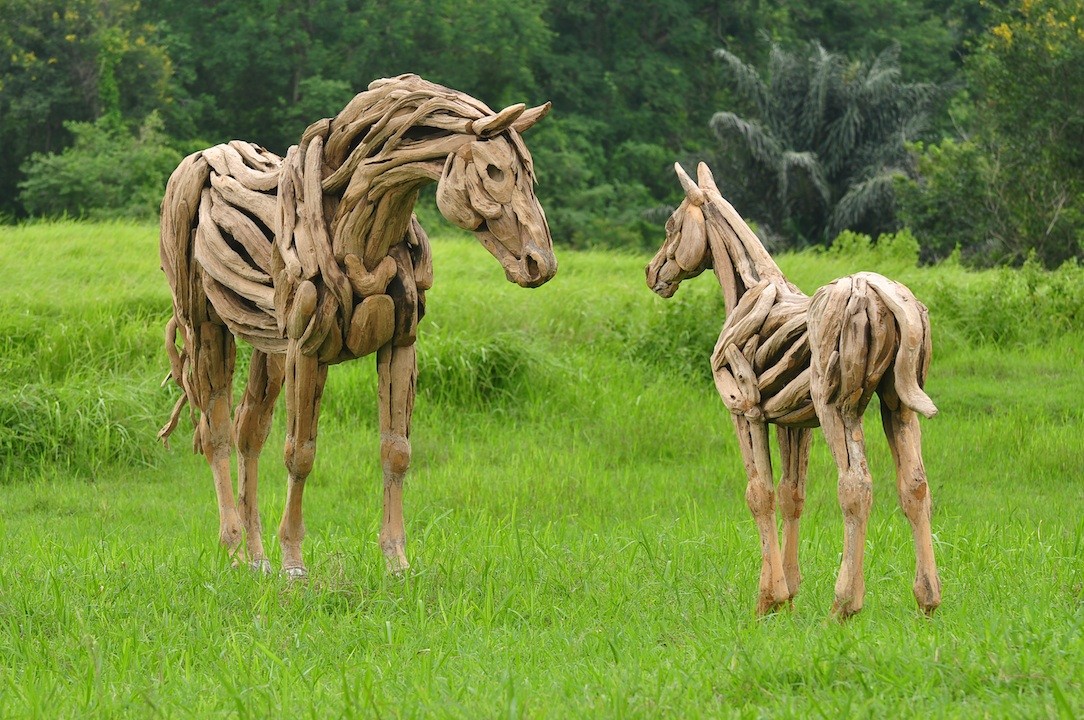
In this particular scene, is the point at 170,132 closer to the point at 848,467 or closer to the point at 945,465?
the point at 945,465

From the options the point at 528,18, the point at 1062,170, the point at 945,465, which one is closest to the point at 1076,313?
the point at 945,465

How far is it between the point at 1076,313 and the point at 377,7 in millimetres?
19353

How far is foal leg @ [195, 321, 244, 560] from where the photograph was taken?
6.59m

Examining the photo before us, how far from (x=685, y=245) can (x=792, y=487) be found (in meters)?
1.06

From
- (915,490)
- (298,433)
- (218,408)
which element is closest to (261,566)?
(298,433)

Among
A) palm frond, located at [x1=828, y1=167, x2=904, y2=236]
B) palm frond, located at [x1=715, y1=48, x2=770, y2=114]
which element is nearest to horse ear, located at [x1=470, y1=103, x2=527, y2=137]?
palm frond, located at [x1=828, y1=167, x2=904, y2=236]

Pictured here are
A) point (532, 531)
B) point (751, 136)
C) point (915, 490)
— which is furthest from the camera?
point (751, 136)

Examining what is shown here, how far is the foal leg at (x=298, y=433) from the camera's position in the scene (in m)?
5.55

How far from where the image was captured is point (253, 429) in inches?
252

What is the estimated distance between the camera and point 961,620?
15.7 feet

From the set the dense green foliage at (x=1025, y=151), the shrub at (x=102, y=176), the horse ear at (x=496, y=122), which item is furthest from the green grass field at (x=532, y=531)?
the shrub at (x=102, y=176)

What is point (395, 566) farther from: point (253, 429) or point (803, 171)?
point (803, 171)

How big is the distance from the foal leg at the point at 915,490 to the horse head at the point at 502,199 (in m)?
1.33

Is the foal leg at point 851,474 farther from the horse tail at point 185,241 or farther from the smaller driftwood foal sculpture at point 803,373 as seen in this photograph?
the horse tail at point 185,241
